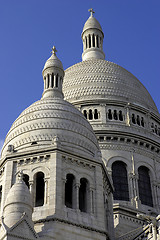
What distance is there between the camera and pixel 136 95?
4747 centimetres

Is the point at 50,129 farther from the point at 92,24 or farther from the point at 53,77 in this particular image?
the point at 92,24

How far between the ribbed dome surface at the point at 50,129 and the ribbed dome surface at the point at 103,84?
14.6 meters

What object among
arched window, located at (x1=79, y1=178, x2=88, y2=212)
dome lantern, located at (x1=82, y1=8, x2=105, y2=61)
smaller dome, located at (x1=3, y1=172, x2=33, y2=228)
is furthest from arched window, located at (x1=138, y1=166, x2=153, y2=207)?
smaller dome, located at (x1=3, y1=172, x2=33, y2=228)

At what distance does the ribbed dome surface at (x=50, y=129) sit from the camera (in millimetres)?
28703

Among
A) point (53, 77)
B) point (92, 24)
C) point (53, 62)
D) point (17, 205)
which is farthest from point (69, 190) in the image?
point (92, 24)

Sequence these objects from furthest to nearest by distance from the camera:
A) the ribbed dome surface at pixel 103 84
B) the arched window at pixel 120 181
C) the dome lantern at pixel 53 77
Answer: the ribbed dome surface at pixel 103 84 < the arched window at pixel 120 181 < the dome lantern at pixel 53 77

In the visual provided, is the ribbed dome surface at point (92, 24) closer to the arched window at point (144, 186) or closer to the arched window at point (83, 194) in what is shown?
the arched window at point (144, 186)

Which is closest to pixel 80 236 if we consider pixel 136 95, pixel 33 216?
pixel 33 216

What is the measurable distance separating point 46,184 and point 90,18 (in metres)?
34.4

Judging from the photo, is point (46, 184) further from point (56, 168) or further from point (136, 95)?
point (136, 95)

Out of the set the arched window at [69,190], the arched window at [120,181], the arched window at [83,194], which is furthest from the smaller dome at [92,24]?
the arched window at [69,190]

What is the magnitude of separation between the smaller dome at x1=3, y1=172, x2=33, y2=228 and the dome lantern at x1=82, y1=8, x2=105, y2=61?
31.1 meters

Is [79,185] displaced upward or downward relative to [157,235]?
upward

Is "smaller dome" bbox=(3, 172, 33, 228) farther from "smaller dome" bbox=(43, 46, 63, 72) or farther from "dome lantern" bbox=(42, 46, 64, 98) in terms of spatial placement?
"smaller dome" bbox=(43, 46, 63, 72)
